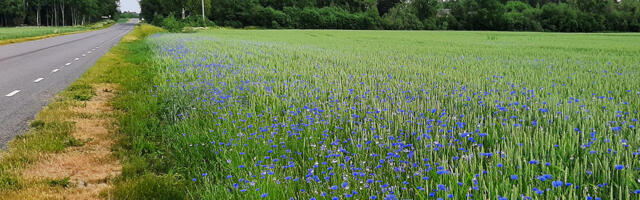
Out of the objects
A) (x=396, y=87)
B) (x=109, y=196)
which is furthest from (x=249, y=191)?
(x=396, y=87)

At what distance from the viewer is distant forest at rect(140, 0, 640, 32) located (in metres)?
79.4

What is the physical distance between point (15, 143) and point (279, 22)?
93.2 meters

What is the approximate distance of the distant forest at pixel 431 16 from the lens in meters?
79.4

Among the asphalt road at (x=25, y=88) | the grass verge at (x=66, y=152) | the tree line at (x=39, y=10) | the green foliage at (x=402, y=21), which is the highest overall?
the tree line at (x=39, y=10)

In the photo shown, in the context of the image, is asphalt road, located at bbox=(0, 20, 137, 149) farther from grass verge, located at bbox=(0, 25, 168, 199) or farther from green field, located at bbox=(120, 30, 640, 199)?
green field, located at bbox=(120, 30, 640, 199)

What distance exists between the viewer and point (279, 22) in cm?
9712

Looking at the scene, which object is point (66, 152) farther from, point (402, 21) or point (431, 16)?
point (431, 16)

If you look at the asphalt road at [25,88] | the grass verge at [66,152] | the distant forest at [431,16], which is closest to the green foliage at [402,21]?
the distant forest at [431,16]

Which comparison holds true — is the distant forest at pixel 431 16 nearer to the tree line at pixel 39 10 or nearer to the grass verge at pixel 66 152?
the tree line at pixel 39 10

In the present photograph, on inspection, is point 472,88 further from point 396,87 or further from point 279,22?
point 279,22

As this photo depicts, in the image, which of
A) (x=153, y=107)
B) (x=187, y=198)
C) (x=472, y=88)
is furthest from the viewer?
(x=472, y=88)

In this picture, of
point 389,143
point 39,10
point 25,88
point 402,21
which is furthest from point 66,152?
point 39,10

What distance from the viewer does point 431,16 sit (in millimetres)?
100875

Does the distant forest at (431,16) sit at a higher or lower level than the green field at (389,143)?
higher
